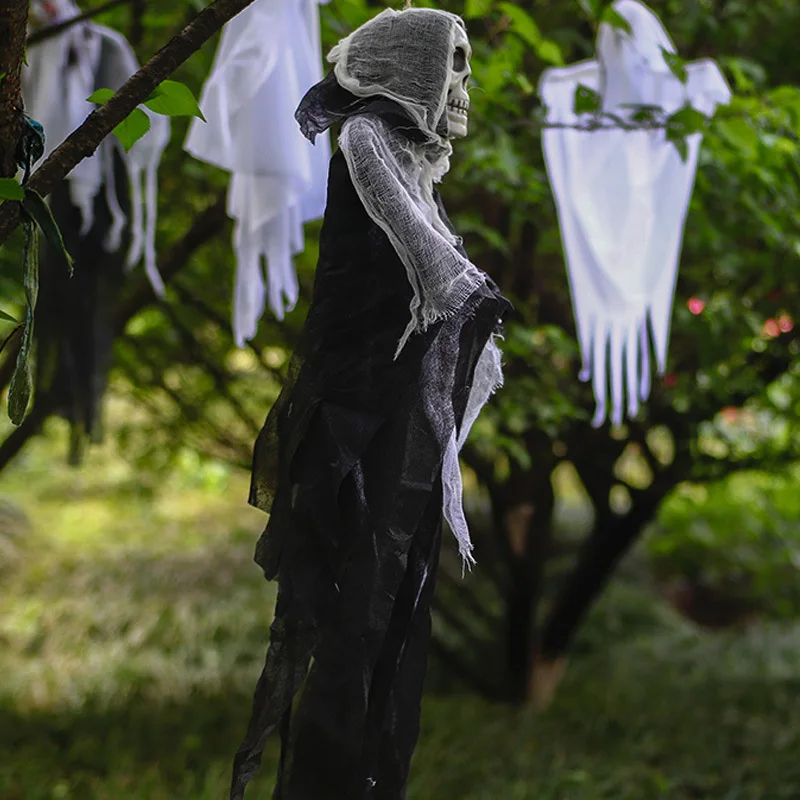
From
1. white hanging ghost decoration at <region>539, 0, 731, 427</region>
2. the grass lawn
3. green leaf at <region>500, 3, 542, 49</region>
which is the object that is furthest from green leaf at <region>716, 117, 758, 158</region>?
the grass lawn

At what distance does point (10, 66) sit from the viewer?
2.79 feet

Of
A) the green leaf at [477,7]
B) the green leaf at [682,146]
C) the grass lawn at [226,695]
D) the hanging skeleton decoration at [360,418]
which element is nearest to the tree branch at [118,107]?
the hanging skeleton decoration at [360,418]

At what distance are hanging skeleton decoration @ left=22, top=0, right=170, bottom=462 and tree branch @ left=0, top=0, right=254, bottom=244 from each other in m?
1.04

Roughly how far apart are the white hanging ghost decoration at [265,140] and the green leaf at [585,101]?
51cm

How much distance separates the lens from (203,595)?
16.8 ft

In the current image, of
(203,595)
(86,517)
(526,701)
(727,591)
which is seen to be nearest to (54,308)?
(526,701)

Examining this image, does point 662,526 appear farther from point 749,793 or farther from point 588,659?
point 749,793

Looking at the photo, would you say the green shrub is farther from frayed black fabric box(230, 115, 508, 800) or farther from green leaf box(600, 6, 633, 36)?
frayed black fabric box(230, 115, 508, 800)

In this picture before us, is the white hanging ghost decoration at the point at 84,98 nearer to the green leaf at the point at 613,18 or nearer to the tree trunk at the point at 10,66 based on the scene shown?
the green leaf at the point at 613,18

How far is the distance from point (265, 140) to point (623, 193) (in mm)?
755

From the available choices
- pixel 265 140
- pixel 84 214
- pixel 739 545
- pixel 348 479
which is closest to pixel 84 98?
pixel 84 214

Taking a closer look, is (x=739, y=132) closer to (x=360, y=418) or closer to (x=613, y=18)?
(x=613, y=18)

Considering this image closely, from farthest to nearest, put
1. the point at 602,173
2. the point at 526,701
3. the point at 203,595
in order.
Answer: the point at 203,595 → the point at 526,701 → the point at 602,173

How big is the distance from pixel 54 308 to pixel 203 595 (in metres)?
3.31
